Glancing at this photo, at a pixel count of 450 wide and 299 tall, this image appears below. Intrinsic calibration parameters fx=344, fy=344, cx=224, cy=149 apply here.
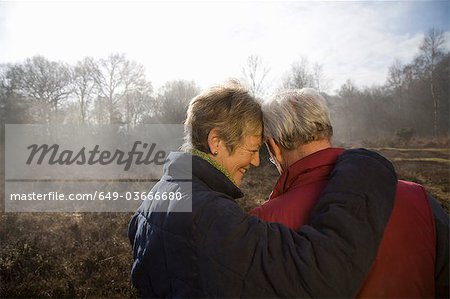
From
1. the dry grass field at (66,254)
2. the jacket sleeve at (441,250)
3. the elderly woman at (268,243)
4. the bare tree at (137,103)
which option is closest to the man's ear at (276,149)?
the elderly woman at (268,243)

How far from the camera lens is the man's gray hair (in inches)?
72.6

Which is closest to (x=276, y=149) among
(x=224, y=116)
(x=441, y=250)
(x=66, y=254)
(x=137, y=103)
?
(x=224, y=116)

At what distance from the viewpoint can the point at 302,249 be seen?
1.37 metres

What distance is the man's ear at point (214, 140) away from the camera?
2.05 m

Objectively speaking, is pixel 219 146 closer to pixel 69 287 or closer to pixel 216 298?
pixel 216 298

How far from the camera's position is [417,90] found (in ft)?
139

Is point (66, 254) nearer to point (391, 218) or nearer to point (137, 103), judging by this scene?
point (391, 218)

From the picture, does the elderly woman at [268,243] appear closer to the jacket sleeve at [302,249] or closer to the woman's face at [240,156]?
the jacket sleeve at [302,249]

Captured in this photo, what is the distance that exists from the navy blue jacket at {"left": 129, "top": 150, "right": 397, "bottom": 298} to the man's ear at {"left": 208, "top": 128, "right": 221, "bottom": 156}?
56cm

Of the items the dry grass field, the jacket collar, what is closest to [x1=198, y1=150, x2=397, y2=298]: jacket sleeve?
the jacket collar

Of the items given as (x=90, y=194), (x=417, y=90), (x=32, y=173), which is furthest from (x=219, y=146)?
(x=417, y=90)

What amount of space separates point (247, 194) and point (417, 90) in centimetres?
3919

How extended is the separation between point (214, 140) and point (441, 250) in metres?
1.28

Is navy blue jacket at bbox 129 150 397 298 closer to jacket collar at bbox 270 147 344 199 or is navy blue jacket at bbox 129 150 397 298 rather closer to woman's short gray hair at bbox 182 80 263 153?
jacket collar at bbox 270 147 344 199
